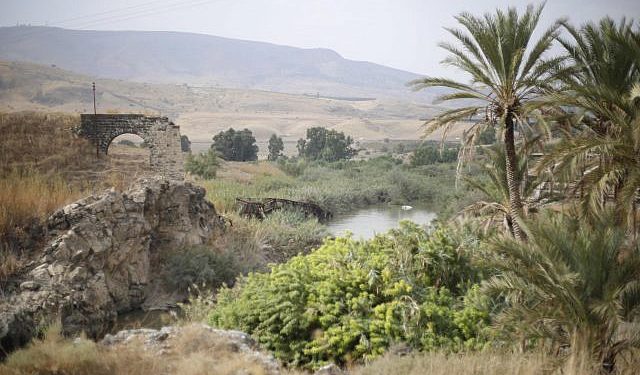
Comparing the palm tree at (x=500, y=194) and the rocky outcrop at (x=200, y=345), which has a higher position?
the palm tree at (x=500, y=194)

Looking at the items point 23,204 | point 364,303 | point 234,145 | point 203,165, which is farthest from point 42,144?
point 234,145

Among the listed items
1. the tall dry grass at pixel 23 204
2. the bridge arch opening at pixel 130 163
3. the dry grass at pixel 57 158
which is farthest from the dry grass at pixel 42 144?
the tall dry grass at pixel 23 204

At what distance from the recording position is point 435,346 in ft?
Answer: 24.7

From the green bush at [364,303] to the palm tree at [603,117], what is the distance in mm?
2279

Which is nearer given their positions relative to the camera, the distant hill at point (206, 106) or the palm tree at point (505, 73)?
the palm tree at point (505, 73)

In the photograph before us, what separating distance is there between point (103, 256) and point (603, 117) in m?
10.4

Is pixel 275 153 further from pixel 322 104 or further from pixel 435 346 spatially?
pixel 322 104

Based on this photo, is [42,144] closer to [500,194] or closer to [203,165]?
[203,165]

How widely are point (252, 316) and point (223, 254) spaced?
776cm

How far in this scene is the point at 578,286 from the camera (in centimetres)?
664

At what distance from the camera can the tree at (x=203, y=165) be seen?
32125 mm

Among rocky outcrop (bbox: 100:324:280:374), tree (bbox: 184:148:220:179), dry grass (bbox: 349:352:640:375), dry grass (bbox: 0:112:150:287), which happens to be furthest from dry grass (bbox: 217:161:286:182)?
dry grass (bbox: 349:352:640:375)

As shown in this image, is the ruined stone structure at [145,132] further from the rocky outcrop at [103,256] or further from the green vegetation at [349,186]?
the rocky outcrop at [103,256]

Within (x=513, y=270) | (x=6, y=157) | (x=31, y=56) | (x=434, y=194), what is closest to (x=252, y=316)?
(x=513, y=270)
